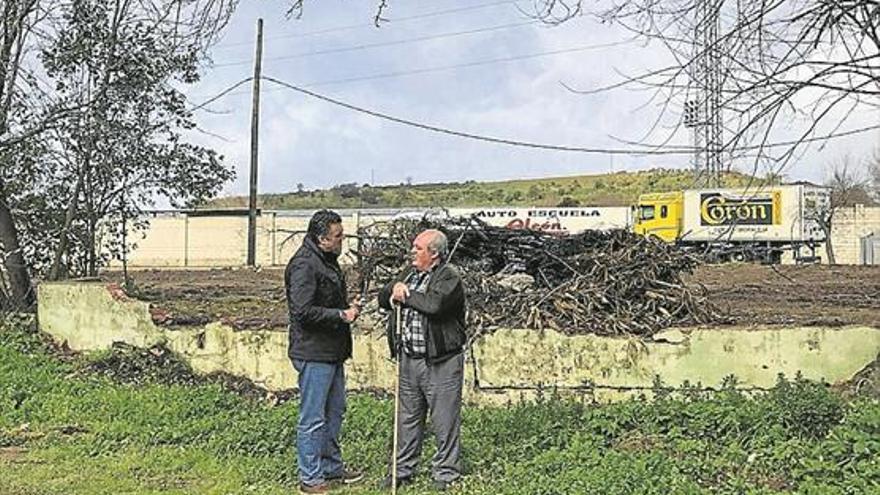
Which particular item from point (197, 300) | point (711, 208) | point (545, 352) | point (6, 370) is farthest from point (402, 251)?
point (711, 208)

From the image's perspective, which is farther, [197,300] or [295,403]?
[197,300]

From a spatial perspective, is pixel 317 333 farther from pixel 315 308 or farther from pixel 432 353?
pixel 432 353

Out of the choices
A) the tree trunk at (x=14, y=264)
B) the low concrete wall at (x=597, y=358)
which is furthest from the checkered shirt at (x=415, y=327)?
the tree trunk at (x=14, y=264)

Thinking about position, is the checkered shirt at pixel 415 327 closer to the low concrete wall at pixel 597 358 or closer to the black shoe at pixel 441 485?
the black shoe at pixel 441 485

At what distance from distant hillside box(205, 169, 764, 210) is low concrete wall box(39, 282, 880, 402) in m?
43.4

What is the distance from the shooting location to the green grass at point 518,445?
6977 millimetres

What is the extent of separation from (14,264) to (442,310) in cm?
1042

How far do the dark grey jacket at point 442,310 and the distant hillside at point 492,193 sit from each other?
155 ft

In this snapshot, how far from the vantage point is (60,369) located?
12.5 m

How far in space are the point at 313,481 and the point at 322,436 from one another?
323 millimetres

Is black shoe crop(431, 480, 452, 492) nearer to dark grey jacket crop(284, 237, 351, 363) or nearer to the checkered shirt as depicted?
the checkered shirt

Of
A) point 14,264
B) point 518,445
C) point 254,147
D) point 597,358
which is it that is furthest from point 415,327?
point 254,147

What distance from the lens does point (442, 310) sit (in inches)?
286

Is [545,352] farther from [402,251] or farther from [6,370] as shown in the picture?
[6,370]
